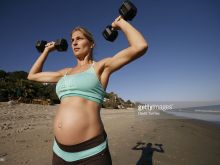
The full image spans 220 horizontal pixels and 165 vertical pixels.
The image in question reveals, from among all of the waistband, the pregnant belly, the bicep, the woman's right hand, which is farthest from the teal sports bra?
the woman's right hand

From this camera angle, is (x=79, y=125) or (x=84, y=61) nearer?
(x=79, y=125)

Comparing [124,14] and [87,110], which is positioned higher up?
[124,14]

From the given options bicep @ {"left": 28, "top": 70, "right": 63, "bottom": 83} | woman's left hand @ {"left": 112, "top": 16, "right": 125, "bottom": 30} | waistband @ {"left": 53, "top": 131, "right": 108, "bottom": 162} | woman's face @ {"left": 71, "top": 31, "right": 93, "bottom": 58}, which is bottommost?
waistband @ {"left": 53, "top": 131, "right": 108, "bottom": 162}

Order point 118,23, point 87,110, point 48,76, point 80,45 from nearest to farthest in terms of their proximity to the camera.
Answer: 1. point 87,110
2. point 118,23
3. point 80,45
4. point 48,76

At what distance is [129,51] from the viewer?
7.14 ft

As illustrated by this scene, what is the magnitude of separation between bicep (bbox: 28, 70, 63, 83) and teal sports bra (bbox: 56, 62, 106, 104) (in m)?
0.78

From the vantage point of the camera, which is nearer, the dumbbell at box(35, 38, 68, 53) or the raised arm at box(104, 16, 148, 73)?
the raised arm at box(104, 16, 148, 73)

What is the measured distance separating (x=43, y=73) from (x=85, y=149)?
155 centimetres

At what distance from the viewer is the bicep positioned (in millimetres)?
3074

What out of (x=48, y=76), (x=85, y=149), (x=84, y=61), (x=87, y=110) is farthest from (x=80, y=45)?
(x=85, y=149)

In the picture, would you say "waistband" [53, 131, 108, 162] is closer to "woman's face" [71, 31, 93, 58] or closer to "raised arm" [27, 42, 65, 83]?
"woman's face" [71, 31, 93, 58]

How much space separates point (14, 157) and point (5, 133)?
2.71 metres

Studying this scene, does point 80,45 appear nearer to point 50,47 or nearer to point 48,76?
point 48,76

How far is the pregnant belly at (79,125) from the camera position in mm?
2162
